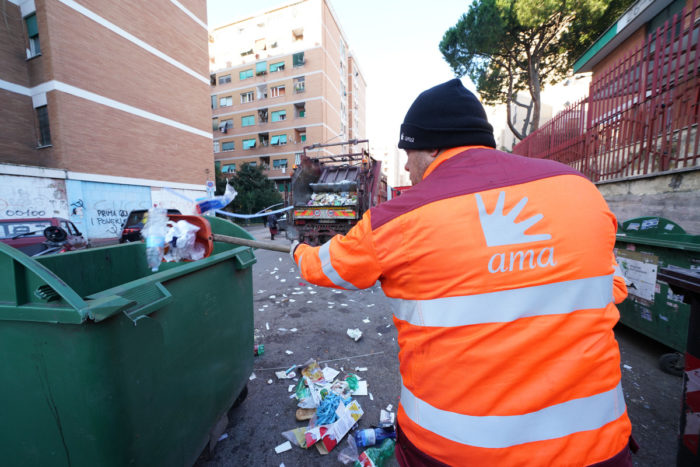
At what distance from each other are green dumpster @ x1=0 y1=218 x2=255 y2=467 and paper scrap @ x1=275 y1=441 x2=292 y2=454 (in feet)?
1.82

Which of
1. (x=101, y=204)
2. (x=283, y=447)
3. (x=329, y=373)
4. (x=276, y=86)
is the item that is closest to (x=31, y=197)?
(x=101, y=204)

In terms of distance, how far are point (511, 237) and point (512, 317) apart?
0.23 meters

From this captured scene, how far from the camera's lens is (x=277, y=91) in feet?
94.4

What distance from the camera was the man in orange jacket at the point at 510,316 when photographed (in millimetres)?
809

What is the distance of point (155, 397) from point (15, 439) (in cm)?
47

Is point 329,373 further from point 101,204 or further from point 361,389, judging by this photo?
point 101,204

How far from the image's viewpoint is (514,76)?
13812 millimetres

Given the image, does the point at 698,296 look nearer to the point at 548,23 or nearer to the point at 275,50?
the point at 548,23

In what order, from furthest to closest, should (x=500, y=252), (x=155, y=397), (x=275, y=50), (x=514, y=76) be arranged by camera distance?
(x=275, y=50) → (x=514, y=76) → (x=155, y=397) → (x=500, y=252)

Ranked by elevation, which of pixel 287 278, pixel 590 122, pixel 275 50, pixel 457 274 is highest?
pixel 275 50

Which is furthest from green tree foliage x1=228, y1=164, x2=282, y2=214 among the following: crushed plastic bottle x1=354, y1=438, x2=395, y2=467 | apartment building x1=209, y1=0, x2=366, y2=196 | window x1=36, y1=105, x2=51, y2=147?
crushed plastic bottle x1=354, y1=438, x2=395, y2=467

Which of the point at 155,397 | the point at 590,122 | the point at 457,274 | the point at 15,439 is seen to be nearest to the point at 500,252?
the point at 457,274

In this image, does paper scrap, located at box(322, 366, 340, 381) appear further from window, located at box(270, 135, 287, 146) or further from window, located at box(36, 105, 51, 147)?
window, located at box(270, 135, 287, 146)

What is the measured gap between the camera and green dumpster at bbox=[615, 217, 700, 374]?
259 centimetres
